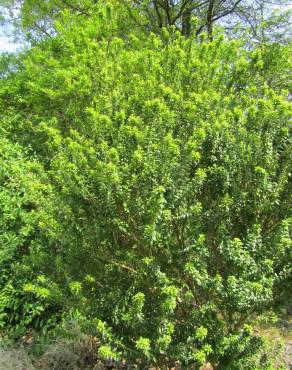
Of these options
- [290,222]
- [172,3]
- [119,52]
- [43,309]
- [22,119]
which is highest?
[172,3]

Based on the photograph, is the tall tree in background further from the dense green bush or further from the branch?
the dense green bush

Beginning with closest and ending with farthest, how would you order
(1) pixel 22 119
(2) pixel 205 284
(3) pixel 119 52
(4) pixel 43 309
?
(2) pixel 205 284, (4) pixel 43 309, (3) pixel 119 52, (1) pixel 22 119

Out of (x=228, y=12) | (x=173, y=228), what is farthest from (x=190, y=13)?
(x=173, y=228)

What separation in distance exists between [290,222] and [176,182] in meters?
0.87

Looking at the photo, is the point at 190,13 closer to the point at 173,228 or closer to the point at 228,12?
the point at 228,12

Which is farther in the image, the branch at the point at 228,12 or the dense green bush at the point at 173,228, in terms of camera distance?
the branch at the point at 228,12

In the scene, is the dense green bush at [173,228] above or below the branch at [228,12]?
below

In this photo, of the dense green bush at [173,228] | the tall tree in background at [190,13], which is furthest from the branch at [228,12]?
the dense green bush at [173,228]

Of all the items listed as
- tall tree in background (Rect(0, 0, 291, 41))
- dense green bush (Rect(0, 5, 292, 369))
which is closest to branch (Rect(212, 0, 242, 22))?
tall tree in background (Rect(0, 0, 291, 41))

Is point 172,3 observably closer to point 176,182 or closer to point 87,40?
point 87,40

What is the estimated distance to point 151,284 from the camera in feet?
10.0

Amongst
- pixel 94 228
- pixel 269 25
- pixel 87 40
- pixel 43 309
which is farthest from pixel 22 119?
pixel 269 25

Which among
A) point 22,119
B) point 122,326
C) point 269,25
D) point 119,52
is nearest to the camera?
point 122,326

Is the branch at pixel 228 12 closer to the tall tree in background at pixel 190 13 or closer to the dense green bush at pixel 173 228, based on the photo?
the tall tree in background at pixel 190 13
